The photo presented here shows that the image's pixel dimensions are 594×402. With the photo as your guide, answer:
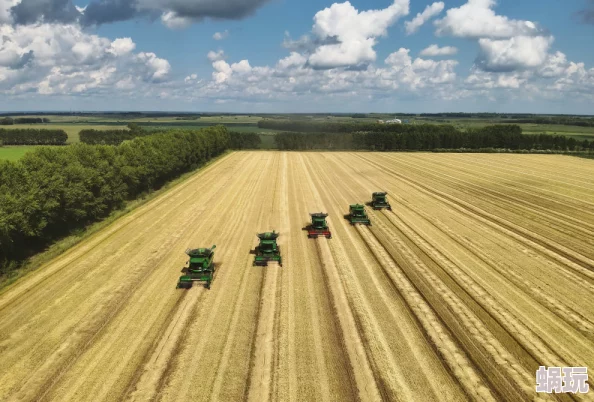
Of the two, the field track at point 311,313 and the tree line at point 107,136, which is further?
the tree line at point 107,136

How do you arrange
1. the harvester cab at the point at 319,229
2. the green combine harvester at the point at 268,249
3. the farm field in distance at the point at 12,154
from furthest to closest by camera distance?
1. the farm field in distance at the point at 12,154
2. the harvester cab at the point at 319,229
3. the green combine harvester at the point at 268,249

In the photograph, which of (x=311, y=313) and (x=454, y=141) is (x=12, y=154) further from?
(x=454, y=141)

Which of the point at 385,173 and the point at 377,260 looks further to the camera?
→ the point at 385,173

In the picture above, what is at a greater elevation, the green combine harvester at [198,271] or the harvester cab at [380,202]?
the harvester cab at [380,202]

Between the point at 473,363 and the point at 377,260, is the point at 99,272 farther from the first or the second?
the point at 473,363

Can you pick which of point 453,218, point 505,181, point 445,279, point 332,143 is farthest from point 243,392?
point 332,143

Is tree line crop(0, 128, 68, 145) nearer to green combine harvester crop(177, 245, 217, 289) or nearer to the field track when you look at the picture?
the field track

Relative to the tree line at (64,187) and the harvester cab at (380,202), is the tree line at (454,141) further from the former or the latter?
the harvester cab at (380,202)

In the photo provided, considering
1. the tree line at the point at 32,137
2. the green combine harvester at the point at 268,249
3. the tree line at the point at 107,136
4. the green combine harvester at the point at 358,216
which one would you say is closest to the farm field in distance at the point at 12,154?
the tree line at the point at 107,136
